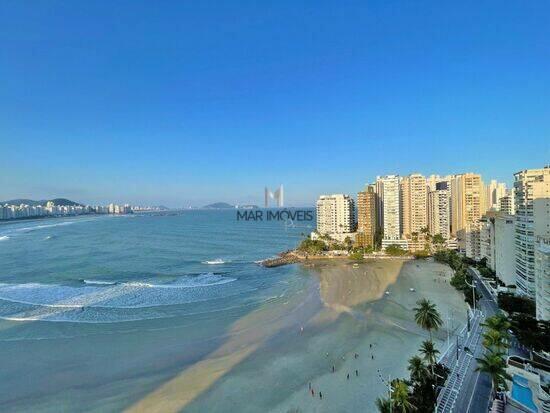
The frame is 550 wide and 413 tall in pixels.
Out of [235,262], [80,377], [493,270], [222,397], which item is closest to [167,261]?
[235,262]

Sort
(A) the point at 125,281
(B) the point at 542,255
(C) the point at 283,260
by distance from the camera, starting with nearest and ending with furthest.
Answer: (B) the point at 542,255, (A) the point at 125,281, (C) the point at 283,260

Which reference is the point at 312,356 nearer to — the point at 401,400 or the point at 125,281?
the point at 401,400

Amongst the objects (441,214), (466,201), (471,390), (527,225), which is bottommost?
(471,390)

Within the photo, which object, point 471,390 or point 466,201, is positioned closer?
point 471,390

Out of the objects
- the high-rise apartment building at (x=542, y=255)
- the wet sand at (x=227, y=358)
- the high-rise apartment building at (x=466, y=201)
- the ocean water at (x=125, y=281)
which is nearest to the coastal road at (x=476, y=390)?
the high-rise apartment building at (x=542, y=255)

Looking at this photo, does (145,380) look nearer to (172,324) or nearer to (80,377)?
(80,377)

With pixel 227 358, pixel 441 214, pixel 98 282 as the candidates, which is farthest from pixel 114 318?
pixel 441 214
